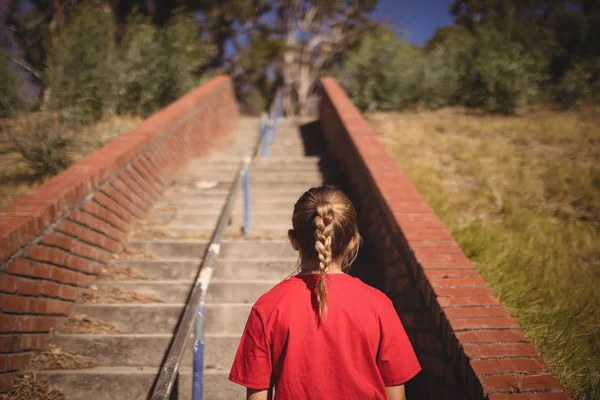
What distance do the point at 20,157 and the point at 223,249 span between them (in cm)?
363

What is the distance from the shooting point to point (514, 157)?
5.20 meters

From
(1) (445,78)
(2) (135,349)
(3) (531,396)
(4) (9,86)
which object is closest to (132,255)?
(2) (135,349)

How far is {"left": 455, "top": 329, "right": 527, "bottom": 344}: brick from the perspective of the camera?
1.68 meters

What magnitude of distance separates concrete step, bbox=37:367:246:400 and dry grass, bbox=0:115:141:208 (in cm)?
222

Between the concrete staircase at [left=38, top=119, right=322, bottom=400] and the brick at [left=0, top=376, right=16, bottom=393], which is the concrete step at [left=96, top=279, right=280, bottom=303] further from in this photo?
the brick at [left=0, top=376, right=16, bottom=393]

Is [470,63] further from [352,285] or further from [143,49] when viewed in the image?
[352,285]

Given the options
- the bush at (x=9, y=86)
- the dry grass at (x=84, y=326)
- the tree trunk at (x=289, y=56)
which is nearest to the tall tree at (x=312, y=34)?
the tree trunk at (x=289, y=56)

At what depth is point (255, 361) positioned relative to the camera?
1.22 meters

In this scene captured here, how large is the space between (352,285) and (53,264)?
2348 millimetres

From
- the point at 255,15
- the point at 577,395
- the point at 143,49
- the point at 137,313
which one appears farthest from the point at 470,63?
the point at 255,15

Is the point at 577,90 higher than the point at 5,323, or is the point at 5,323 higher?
the point at 577,90

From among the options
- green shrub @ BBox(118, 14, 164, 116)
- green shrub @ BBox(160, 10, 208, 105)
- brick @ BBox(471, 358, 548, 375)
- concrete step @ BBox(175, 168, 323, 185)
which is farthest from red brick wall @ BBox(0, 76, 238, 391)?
green shrub @ BBox(160, 10, 208, 105)

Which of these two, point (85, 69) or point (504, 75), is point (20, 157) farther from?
point (504, 75)

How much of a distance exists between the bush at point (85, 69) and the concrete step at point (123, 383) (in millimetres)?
4143
